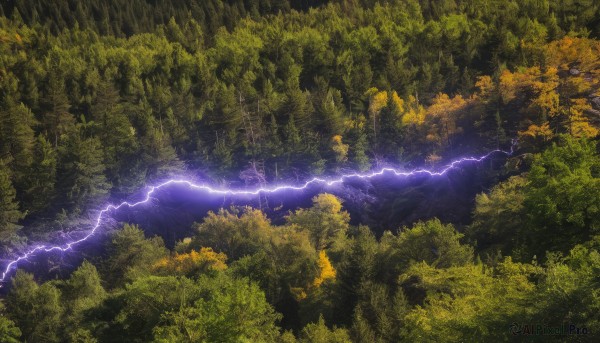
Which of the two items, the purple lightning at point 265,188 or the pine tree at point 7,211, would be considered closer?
the pine tree at point 7,211

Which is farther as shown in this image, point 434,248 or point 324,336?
point 434,248

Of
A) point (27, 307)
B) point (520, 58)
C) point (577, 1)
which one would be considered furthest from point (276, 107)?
point (577, 1)

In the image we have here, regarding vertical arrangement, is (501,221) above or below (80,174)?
below

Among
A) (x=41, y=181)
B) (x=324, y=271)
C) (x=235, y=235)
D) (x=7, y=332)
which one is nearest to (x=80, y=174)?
(x=41, y=181)

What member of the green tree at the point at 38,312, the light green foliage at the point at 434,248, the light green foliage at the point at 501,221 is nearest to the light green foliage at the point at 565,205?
the light green foliage at the point at 501,221

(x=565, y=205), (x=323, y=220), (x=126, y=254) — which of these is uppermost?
(x=565, y=205)

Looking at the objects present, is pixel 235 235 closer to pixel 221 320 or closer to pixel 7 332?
pixel 7 332

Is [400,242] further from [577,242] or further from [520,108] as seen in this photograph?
[520,108]

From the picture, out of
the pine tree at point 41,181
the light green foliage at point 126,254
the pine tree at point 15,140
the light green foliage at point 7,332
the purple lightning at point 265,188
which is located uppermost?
the pine tree at point 15,140

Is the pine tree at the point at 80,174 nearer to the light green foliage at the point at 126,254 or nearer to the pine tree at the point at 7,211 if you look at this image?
the pine tree at the point at 7,211
